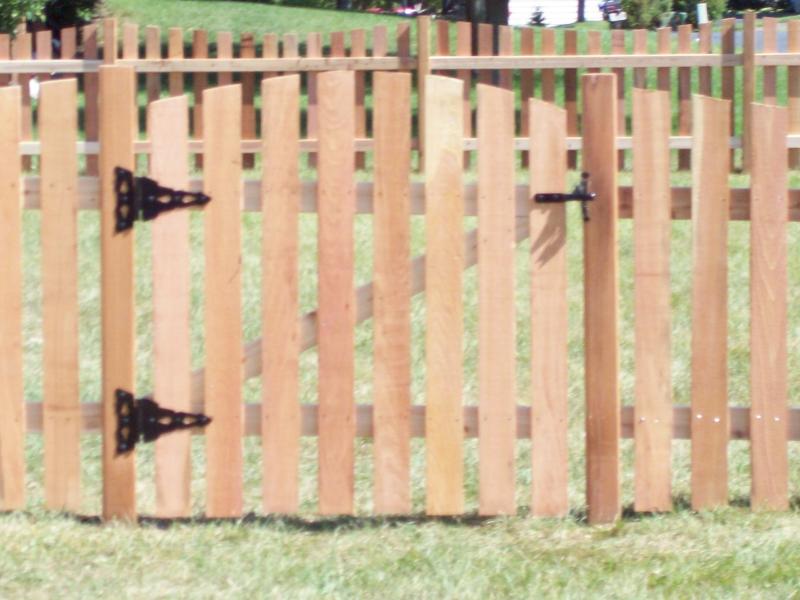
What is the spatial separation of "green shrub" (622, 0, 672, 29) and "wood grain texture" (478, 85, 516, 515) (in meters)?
22.3

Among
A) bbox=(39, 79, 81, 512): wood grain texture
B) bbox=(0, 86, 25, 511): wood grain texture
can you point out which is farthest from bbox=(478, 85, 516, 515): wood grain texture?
bbox=(0, 86, 25, 511): wood grain texture

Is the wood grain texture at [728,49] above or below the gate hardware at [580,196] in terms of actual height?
above

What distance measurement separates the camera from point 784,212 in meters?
4.35

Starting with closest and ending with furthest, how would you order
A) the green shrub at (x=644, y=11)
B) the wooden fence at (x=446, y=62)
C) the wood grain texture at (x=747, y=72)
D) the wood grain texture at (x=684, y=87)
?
1. the wood grain texture at (x=747, y=72)
2. the wooden fence at (x=446, y=62)
3. the wood grain texture at (x=684, y=87)
4. the green shrub at (x=644, y=11)

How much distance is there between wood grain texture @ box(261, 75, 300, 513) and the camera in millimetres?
4301

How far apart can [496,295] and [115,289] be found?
1.21m

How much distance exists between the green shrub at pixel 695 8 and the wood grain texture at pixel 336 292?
25971mm

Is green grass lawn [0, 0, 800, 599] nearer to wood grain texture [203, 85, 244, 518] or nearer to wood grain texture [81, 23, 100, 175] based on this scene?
wood grain texture [203, 85, 244, 518]

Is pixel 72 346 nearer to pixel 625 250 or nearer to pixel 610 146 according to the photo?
pixel 610 146

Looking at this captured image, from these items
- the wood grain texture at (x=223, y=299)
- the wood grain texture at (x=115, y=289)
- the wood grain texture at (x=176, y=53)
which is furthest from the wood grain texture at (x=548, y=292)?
the wood grain texture at (x=176, y=53)

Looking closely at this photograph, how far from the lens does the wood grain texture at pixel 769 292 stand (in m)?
4.34

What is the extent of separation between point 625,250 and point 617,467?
141 inches

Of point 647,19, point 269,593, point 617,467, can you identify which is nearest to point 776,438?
point 617,467

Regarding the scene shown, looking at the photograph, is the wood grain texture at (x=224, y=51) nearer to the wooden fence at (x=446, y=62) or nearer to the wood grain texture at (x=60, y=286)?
the wooden fence at (x=446, y=62)
